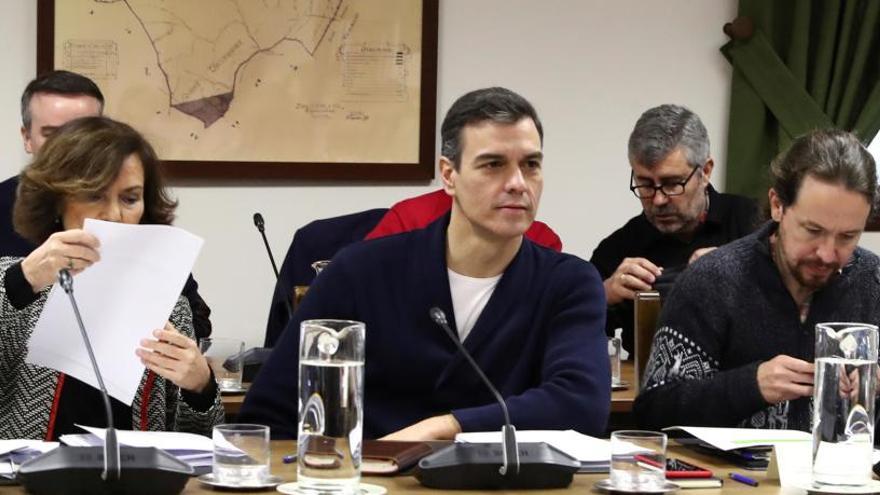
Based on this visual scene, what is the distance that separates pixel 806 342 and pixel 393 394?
0.87 m

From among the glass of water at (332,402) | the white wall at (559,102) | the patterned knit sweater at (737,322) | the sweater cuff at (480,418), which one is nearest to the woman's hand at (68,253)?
the glass of water at (332,402)

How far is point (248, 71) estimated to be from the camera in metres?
4.62

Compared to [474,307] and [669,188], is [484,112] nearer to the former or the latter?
[474,307]

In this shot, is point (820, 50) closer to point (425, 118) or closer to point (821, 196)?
point (425, 118)

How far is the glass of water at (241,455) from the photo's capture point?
1994mm

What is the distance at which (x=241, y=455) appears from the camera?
2.00m

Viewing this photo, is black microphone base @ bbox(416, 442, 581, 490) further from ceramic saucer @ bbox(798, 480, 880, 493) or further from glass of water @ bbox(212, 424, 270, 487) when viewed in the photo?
ceramic saucer @ bbox(798, 480, 880, 493)

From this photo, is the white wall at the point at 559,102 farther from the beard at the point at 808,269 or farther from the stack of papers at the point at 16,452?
the stack of papers at the point at 16,452

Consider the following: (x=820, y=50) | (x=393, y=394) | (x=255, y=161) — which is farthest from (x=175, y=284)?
(x=820, y=50)

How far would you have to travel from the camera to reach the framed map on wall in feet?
14.7

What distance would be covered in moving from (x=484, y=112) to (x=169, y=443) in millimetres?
946

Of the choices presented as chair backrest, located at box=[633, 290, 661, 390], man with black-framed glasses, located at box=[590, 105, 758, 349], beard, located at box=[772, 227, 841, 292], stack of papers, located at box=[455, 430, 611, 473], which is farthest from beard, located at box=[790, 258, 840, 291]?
man with black-framed glasses, located at box=[590, 105, 758, 349]

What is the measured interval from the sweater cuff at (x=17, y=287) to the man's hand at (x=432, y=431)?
68 centimetres

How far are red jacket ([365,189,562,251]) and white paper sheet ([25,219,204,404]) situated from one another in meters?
1.53
